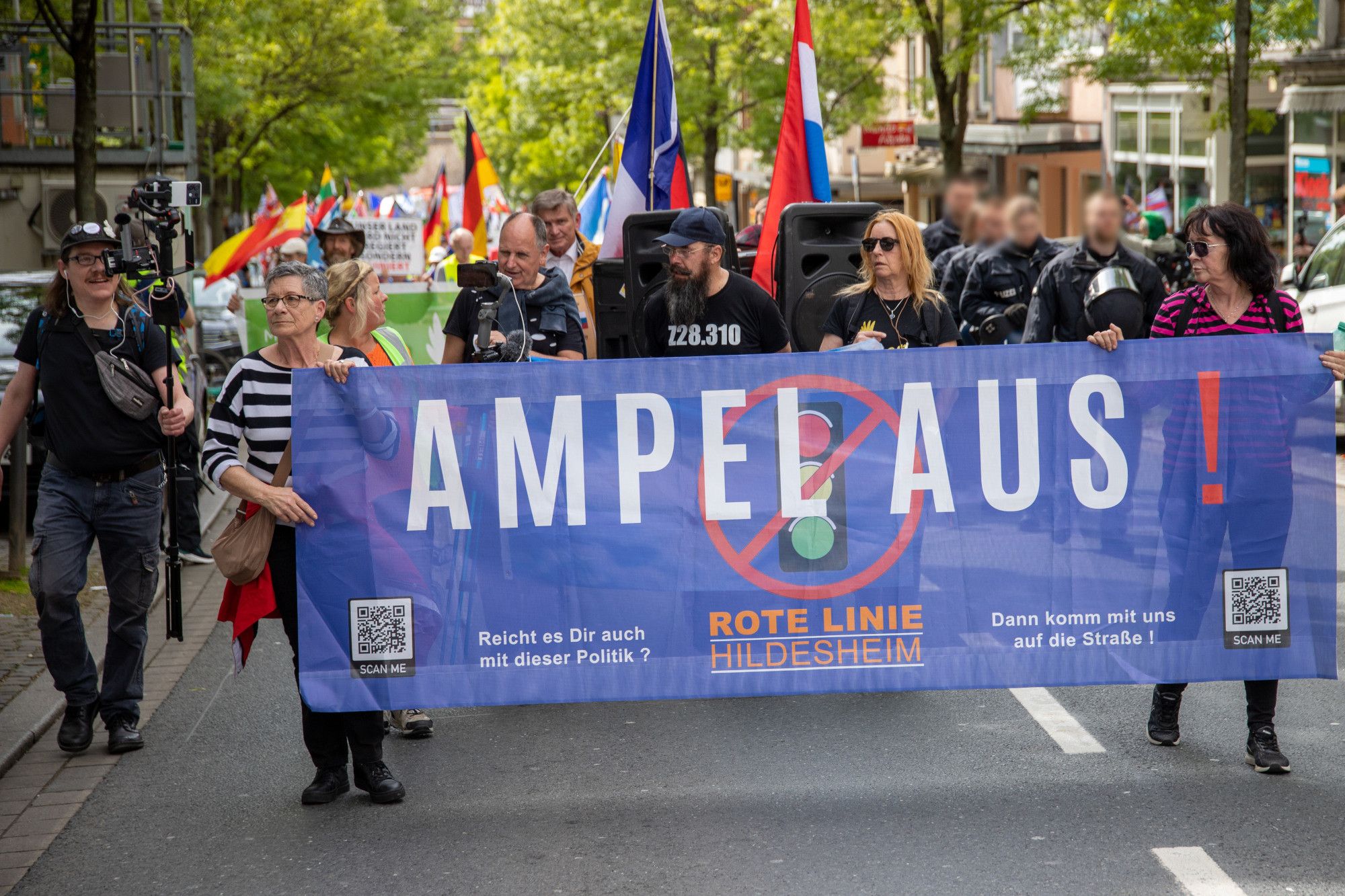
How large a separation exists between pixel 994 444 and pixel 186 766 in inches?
131

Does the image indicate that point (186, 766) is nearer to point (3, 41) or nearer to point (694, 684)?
point (694, 684)

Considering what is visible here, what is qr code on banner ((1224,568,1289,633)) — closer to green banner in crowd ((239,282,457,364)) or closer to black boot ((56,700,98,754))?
black boot ((56,700,98,754))

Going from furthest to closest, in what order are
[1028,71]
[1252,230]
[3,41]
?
[1028,71], [3,41], [1252,230]

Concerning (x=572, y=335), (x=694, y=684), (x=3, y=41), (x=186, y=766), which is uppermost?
(x=3, y=41)

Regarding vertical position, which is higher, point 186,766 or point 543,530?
point 543,530

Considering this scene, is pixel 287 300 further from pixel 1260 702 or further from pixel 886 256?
pixel 1260 702

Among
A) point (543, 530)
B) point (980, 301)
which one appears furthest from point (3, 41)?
point (543, 530)

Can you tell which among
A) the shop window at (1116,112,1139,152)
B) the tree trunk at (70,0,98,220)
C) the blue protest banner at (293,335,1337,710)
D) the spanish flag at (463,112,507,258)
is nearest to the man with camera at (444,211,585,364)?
the blue protest banner at (293,335,1337,710)

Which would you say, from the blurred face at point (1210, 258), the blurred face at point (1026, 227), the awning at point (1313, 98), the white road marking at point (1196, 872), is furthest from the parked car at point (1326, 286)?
the awning at point (1313, 98)

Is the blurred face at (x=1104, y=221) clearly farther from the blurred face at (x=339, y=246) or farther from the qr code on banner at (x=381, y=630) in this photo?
the qr code on banner at (x=381, y=630)

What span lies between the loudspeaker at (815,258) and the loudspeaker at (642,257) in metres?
0.35

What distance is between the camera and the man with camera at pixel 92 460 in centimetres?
641

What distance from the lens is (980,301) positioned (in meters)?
10.6

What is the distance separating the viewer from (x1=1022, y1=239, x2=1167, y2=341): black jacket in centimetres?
893
